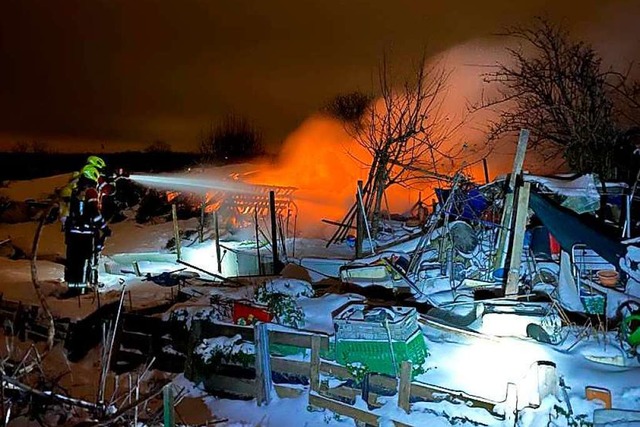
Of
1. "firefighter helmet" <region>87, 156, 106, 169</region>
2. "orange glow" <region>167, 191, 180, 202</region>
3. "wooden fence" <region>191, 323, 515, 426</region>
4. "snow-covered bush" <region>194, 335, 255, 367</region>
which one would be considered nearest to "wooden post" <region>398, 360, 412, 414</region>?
"wooden fence" <region>191, 323, 515, 426</region>

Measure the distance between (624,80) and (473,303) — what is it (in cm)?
1112

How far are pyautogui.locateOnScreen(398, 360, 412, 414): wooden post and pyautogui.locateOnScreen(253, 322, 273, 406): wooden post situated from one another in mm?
1840

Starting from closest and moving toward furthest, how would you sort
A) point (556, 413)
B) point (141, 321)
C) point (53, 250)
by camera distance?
point (556, 413) → point (141, 321) → point (53, 250)

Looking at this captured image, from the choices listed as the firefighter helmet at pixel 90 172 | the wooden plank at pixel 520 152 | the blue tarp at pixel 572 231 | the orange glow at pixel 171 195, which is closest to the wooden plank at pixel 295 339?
the blue tarp at pixel 572 231

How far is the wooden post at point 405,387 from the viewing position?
6348 millimetres

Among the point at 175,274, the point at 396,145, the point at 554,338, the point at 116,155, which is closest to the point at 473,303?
the point at 554,338

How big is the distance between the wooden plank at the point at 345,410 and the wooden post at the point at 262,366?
70 cm

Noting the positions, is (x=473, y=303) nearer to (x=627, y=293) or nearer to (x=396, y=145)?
(x=627, y=293)

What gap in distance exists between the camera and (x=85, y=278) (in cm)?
1190

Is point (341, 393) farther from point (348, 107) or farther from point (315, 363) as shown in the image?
point (348, 107)

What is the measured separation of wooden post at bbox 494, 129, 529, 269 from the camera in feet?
30.2

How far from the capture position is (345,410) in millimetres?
6590

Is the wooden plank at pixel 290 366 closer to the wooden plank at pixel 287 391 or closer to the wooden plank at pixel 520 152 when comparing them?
the wooden plank at pixel 287 391

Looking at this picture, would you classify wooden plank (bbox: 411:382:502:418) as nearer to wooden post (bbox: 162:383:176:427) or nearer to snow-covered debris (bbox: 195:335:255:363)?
snow-covered debris (bbox: 195:335:255:363)
